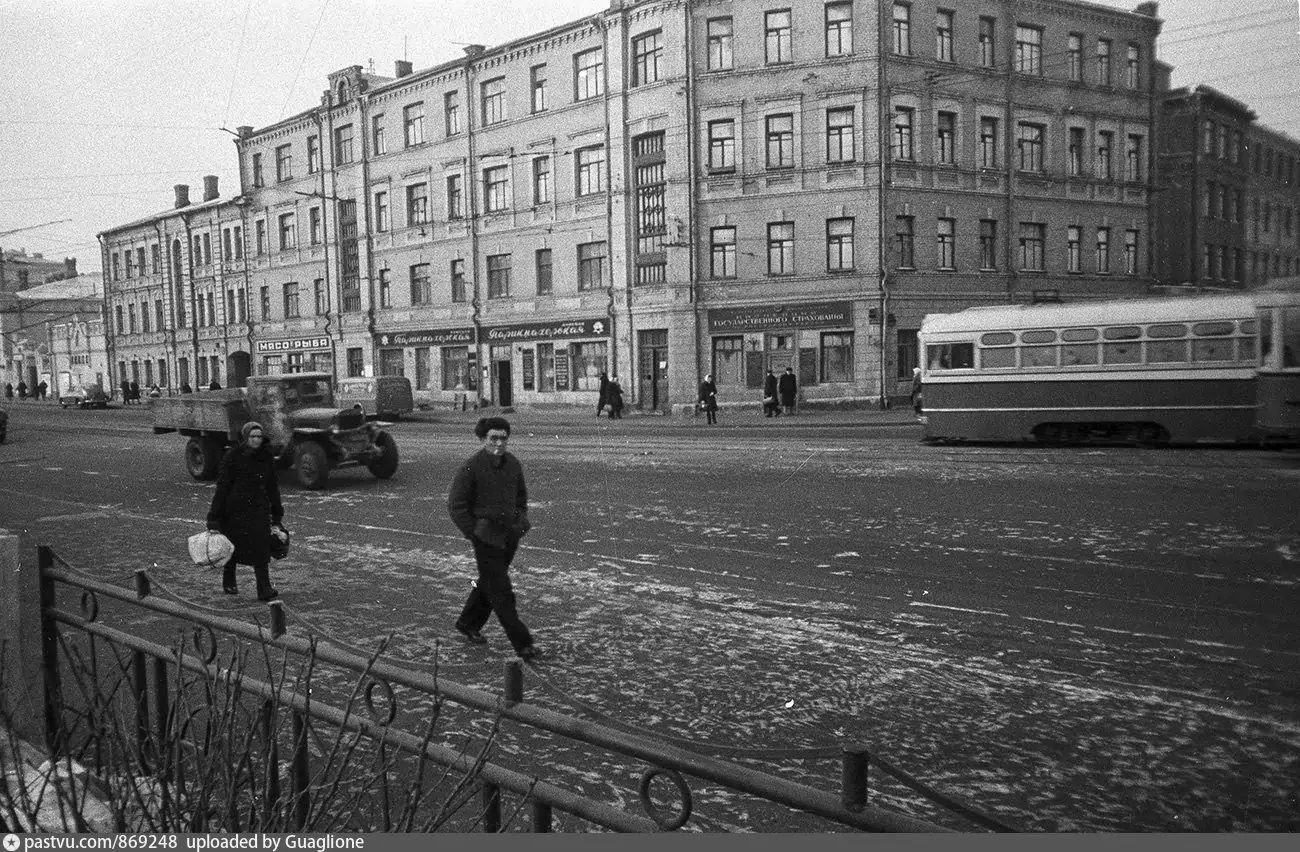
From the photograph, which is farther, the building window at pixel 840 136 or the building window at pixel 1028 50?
the building window at pixel 840 136

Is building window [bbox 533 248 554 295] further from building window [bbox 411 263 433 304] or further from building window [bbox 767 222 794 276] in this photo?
building window [bbox 767 222 794 276]

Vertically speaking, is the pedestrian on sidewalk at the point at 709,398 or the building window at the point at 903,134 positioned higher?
the building window at the point at 903,134

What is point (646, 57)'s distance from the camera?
32188 mm

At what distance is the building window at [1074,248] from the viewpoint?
102 feet

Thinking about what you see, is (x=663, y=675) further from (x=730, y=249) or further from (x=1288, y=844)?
(x=730, y=249)

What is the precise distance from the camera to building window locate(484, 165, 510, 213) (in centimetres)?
3684

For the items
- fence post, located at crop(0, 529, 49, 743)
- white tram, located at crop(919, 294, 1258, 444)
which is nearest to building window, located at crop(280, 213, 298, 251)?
white tram, located at crop(919, 294, 1258, 444)

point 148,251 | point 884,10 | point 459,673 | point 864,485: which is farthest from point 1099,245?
point 459,673

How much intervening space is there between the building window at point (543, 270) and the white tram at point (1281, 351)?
34.0 metres

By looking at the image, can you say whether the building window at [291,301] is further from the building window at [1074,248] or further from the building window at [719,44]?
the building window at [1074,248]

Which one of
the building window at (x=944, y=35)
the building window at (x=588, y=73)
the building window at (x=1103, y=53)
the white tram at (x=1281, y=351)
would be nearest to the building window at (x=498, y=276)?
the building window at (x=588, y=73)

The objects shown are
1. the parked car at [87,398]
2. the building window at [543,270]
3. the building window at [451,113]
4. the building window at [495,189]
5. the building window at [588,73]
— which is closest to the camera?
the parked car at [87,398]

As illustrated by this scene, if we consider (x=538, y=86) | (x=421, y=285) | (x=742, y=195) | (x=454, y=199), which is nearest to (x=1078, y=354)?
(x=742, y=195)

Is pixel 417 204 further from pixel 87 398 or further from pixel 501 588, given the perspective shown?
pixel 501 588
